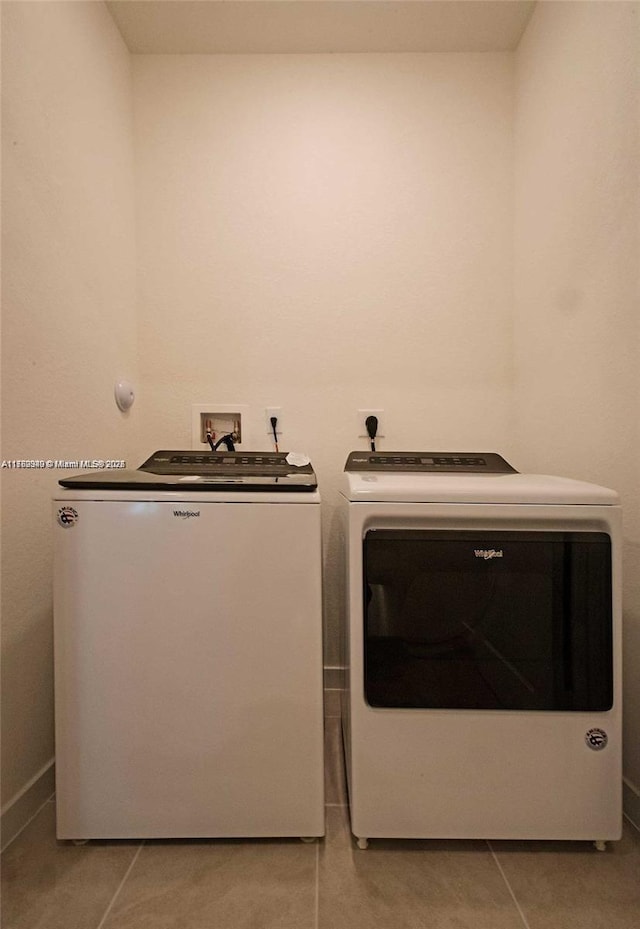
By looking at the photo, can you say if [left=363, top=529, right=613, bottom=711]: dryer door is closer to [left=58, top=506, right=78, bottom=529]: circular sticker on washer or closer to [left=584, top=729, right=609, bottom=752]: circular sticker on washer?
[left=584, top=729, right=609, bottom=752]: circular sticker on washer

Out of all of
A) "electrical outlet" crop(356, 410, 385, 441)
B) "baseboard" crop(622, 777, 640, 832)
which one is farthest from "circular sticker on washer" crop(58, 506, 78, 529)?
"baseboard" crop(622, 777, 640, 832)

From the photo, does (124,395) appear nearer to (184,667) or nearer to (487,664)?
(184,667)

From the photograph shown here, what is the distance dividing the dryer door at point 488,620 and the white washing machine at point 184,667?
161 mm

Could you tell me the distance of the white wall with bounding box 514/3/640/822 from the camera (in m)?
1.04

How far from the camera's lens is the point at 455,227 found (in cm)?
162

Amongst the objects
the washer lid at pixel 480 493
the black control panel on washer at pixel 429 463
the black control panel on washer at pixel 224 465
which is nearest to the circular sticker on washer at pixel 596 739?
the washer lid at pixel 480 493

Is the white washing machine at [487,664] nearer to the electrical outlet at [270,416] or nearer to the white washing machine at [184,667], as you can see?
the white washing machine at [184,667]

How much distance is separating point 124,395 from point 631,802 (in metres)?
1.79

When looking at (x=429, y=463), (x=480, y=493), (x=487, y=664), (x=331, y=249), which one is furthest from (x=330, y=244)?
(x=487, y=664)

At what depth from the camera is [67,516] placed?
94cm

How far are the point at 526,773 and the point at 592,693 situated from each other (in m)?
0.22

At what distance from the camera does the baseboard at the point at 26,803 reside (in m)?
0.96

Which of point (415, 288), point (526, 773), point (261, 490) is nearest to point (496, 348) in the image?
point (415, 288)

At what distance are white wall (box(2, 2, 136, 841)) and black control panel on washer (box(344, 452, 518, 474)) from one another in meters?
0.82
